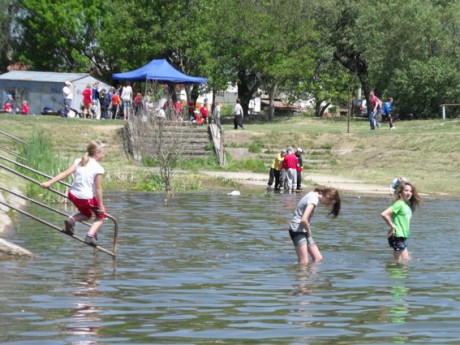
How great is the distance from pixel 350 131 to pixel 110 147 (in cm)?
1124

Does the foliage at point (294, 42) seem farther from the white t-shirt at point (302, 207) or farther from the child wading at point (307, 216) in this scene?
the white t-shirt at point (302, 207)

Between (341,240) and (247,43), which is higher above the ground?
(247,43)

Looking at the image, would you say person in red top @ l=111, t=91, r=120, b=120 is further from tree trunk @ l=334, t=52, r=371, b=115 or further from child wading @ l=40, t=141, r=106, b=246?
child wading @ l=40, t=141, r=106, b=246

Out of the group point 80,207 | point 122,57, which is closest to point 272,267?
point 80,207

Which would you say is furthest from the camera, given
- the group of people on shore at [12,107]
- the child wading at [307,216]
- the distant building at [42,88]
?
the distant building at [42,88]

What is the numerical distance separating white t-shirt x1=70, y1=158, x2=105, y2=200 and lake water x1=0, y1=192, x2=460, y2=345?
1.03m

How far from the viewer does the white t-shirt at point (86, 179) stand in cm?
1552

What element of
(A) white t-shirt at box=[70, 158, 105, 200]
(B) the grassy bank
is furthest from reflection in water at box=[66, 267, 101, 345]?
(B) the grassy bank

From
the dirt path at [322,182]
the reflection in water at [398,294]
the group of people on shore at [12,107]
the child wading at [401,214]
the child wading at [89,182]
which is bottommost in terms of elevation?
the dirt path at [322,182]

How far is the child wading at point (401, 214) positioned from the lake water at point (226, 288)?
0.34 meters

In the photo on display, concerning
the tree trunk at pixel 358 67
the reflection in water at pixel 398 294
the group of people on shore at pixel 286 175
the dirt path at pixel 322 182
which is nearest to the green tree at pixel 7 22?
the tree trunk at pixel 358 67

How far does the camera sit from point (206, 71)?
62.6 m

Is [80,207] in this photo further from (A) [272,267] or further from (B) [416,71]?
(B) [416,71]

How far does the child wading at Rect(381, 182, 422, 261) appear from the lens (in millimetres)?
17188
